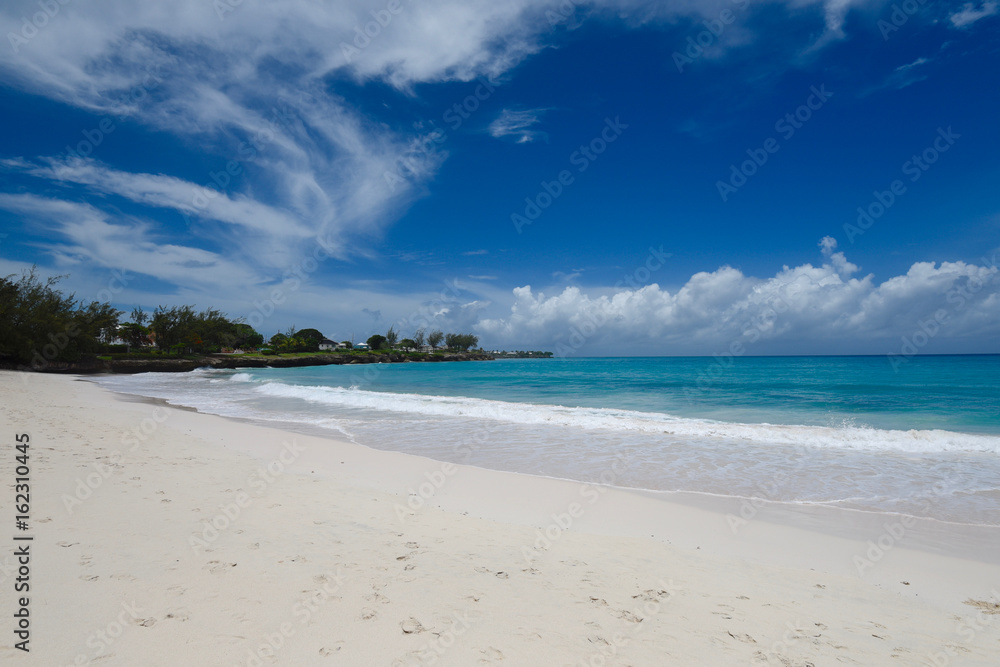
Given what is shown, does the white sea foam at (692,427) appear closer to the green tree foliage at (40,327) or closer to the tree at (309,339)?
the green tree foliage at (40,327)

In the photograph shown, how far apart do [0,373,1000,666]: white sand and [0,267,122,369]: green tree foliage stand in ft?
145

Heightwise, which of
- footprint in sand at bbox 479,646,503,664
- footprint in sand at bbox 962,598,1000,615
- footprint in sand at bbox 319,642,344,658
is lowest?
footprint in sand at bbox 962,598,1000,615

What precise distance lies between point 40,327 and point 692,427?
178 feet

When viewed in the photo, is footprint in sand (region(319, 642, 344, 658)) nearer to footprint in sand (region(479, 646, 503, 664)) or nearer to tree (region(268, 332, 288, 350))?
footprint in sand (region(479, 646, 503, 664))

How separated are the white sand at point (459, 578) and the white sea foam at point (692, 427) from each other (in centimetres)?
728

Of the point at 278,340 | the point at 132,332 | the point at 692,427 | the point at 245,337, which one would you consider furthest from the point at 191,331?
the point at 692,427

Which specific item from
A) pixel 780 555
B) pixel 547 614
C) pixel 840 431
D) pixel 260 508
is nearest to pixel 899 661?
pixel 780 555

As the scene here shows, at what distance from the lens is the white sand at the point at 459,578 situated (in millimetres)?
3146

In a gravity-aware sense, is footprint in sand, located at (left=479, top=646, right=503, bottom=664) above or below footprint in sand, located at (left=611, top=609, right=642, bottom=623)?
above

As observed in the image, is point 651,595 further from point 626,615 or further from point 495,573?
point 495,573

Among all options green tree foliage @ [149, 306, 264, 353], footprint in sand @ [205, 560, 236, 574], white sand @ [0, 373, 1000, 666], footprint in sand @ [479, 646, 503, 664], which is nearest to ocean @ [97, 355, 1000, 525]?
white sand @ [0, 373, 1000, 666]

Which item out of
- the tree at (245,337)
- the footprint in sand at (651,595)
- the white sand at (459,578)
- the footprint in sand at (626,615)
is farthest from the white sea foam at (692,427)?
the tree at (245,337)

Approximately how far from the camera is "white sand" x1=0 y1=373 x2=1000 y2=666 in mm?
3146

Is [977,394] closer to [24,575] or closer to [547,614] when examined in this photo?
[547,614]
